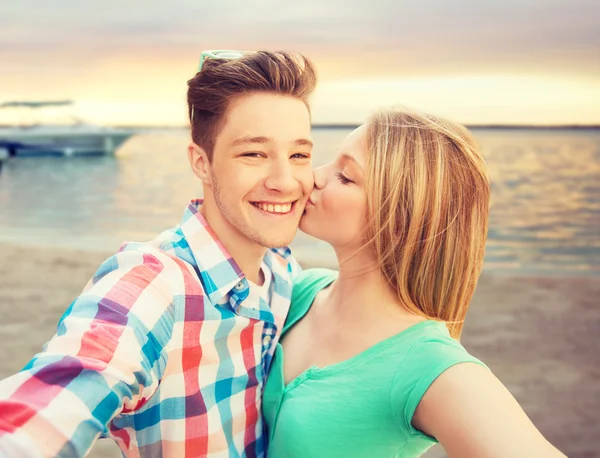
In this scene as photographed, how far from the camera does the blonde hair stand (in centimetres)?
214

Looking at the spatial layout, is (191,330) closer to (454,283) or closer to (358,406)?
(358,406)

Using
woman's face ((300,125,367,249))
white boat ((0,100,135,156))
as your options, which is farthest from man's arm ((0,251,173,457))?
white boat ((0,100,135,156))

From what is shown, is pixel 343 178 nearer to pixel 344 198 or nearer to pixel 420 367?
pixel 344 198

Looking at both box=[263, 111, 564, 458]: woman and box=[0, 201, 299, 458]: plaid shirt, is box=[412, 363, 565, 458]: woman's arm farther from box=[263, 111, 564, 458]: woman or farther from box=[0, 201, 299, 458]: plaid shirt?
box=[0, 201, 299, 458]: plaid shirt

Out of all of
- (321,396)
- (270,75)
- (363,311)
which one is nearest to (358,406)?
(321,396)

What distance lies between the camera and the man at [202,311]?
56.7 inches

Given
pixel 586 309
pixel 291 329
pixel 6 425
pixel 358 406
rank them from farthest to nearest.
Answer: pixel 586 309
pixel 291 329
pixel 358 406
pixel 6 425

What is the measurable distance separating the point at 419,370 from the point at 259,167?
35.4 inches

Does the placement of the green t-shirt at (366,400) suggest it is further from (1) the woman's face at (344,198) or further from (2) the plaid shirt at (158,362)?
(1) the woman's face at (344,198)

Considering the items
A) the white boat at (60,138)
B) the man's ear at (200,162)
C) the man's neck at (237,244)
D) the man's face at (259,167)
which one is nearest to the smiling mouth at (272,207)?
the man's face at (259,167)

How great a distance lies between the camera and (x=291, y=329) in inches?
98.3

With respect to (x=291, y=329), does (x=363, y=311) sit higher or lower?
higher

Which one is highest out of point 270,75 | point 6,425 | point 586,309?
point 270,75

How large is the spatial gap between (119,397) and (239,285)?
689 mm
